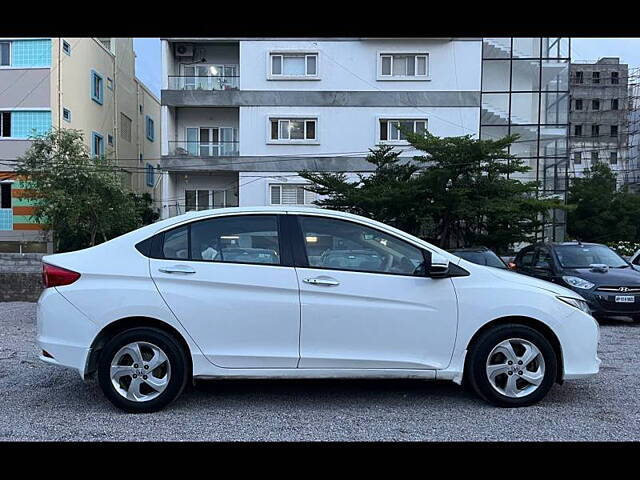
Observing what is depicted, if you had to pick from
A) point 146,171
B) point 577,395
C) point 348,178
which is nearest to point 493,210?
point 348,178

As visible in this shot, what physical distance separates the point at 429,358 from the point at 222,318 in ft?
5.65

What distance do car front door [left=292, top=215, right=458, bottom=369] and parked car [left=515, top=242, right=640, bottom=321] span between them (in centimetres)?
579

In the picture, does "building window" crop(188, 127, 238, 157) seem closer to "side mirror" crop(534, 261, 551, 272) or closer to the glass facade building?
the glass facade building

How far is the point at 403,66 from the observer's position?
24.5 meters

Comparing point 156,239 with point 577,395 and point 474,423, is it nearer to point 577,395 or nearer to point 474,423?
point 474,423

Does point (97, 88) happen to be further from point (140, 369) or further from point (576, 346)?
point (576, 346)

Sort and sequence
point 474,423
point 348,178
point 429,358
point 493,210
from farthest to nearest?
point 348,178 < point 493,210 < point 429,358 < point 474,423

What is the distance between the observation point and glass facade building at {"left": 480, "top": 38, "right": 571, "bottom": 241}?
24734 mm

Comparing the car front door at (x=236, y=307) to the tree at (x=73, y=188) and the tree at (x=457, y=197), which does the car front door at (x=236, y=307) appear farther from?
the tree at (x=73, y=188)

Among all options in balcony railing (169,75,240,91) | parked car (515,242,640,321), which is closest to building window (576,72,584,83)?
balcony railing (169,75,240,91)

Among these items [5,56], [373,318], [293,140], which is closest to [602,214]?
[293,140]

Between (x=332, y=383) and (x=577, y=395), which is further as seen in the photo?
(x=332, y=383)

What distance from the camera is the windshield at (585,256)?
31.9 feet

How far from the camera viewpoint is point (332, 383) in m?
5.07
